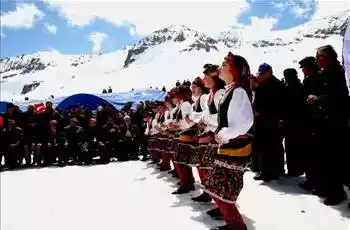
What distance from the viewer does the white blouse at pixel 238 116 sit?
421 cm

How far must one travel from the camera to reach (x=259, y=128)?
6.94 meters

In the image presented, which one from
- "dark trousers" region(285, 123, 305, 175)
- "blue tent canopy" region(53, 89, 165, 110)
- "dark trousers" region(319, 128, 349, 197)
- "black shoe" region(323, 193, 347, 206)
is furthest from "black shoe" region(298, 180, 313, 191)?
"blue tent canopy" region(53, 89, 165, 110)

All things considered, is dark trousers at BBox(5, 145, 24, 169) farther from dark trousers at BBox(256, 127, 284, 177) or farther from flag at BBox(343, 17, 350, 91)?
flag at BBox(343, 17, 350, 91)

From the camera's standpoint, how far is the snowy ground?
5.18 meters

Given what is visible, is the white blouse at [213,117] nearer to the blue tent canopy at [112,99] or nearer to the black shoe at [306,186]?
the black shoe at [306,186]

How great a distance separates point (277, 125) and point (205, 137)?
1646mm

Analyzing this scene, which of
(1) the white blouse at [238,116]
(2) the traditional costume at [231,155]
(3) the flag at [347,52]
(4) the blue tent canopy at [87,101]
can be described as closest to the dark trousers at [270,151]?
(2) the traditional costume at [231,155]

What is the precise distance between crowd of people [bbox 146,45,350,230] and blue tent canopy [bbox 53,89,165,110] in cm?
1062

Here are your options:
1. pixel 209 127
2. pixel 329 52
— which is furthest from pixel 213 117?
pixel 329 52

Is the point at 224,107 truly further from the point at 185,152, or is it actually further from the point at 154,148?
the point at 154,148

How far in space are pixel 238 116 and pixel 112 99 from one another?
A: 1630 cm

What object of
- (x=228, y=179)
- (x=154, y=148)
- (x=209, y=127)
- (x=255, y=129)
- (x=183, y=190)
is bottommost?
(x=183, y=190)

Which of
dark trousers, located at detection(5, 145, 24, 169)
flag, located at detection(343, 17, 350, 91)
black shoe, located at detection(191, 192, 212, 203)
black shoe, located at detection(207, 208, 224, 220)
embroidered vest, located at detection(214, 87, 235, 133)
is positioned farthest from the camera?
dark trousers, located at detection(5, 145, 24, 169)

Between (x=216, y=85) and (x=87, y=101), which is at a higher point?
(x=216, y=85)
